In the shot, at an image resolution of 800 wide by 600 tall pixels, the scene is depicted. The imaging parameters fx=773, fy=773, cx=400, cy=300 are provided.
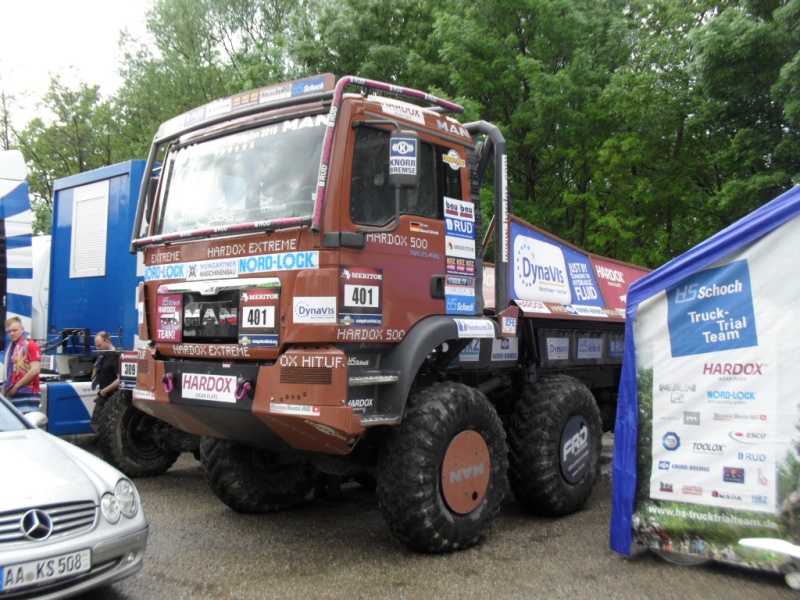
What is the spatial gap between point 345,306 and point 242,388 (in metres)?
0.87

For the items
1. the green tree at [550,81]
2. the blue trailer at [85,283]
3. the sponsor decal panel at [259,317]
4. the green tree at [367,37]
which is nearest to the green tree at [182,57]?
the green tree at [367,37]

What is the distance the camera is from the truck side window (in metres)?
5.23

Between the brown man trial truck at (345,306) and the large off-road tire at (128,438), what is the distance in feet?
6.74

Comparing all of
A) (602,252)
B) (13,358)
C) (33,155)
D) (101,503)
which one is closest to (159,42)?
(33,155)

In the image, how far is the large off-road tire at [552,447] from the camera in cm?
649

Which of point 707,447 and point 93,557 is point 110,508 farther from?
point 707,447

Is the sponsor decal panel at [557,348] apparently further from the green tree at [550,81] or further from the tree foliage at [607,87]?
the green tree at [550,81]

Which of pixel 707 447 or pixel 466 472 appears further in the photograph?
pixel 466 472

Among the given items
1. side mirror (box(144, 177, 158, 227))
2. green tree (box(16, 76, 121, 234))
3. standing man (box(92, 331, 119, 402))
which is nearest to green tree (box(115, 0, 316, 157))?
green tree (box(16, 76, 121, 234))

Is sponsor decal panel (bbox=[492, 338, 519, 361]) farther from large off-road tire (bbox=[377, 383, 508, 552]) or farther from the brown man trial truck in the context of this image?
large off-road tire (bbox=[377, 383, 508, 552])

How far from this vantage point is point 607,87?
13.4 metres

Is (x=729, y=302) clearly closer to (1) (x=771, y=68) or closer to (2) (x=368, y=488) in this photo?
(2) (x=368, y=488)

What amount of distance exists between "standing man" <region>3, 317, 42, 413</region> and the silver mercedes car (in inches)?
134

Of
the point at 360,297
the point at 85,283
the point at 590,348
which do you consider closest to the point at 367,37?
the point at 85,283
